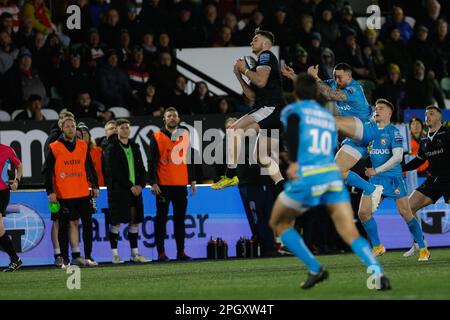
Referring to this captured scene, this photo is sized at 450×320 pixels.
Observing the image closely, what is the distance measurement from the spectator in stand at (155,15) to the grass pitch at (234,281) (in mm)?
7041

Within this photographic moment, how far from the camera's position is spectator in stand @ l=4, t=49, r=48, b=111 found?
2053 cm

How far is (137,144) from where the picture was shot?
739 inches

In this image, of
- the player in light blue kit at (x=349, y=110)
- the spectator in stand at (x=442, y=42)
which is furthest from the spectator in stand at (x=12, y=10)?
the spectator in stand at (x=442, y=42)

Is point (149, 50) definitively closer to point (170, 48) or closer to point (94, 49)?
point (170, 48)

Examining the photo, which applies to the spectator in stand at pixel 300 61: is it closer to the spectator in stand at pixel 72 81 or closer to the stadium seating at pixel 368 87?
the stadium seating at pixel 368 87

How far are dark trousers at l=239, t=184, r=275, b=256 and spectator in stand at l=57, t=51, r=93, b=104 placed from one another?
408 centimetres

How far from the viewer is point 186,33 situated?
895 inches

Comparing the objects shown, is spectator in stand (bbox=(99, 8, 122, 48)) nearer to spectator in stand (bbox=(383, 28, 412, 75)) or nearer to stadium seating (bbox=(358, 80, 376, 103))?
stadium seating (bbox=(358, 80, 376, 103))

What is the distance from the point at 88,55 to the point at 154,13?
2.17m

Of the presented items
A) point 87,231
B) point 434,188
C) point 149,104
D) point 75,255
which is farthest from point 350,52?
point 75,255

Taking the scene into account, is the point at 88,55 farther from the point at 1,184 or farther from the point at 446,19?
the point at 446,19

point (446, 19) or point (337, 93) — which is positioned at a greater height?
point (446, 19)

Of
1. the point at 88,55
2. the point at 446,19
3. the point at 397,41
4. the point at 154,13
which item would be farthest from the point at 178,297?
the point at 446,19

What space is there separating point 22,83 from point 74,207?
433 cm
